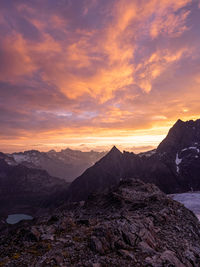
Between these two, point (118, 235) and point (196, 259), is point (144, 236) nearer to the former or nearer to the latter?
point (118, 235)

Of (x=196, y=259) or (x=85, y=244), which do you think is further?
(x=196, y=259)

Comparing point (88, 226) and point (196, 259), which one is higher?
point (88, 226)

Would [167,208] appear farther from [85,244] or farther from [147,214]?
[85,244]

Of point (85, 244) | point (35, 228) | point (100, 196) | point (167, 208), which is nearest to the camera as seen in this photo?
point (85, 244)

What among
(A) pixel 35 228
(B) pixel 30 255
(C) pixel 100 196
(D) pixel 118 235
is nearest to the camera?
(B) pixel 30 255

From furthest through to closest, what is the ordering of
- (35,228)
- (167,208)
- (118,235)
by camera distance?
(167,208) < (35,228) < (118,235)

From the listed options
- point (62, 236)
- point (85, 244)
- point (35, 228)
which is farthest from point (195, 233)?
point (35, 228)

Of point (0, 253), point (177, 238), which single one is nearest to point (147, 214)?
point (177, 238)

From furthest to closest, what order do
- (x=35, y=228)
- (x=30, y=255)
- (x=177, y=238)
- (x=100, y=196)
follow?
(x=100, y=196)
(x=177, y=238)
(x=35, y=228)
(x=30, y=255)

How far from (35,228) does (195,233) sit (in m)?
21.5

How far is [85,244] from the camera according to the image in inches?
648

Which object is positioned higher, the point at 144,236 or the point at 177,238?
the point at 144,236

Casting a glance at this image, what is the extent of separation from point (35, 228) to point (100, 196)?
21768 millimetres

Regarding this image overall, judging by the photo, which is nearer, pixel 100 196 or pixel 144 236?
pixel 144 236
